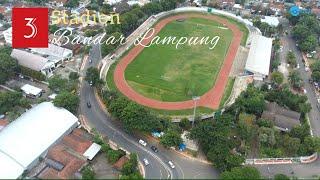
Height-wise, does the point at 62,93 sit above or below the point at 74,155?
above

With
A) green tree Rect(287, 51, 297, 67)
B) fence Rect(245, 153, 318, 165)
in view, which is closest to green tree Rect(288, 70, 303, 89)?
green tree Rect(287, 51, 297, 67)

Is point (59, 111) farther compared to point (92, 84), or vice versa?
point (92, 84)

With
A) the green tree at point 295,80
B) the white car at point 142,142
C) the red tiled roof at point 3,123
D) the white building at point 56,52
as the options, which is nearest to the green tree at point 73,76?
the white building at point 56,52

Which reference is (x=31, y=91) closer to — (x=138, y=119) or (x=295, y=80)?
(x=138, y=119)

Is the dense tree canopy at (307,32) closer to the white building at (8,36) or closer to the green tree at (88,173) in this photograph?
the green tree at (88,173)

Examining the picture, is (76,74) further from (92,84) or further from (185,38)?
(185,38)

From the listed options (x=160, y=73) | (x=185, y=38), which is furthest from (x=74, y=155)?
(x=185, y=38)
